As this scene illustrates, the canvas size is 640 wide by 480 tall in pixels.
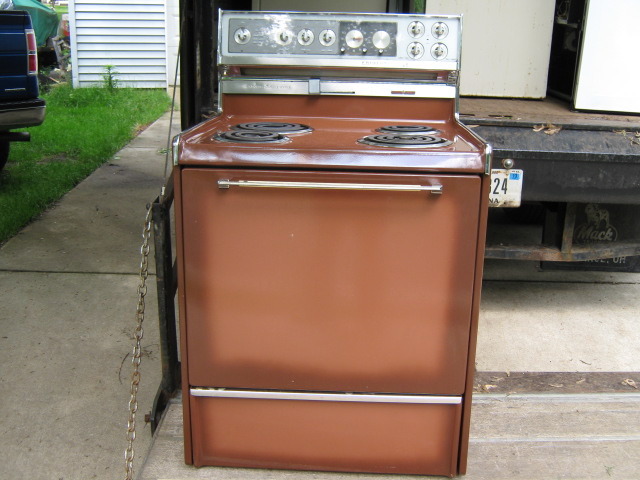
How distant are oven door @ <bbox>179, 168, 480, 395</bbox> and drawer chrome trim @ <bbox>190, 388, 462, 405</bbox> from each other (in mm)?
24

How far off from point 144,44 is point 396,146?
10.9 meters

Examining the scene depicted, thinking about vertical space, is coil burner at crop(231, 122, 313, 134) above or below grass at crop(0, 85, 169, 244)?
above

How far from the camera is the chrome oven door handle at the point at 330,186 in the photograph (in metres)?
2.13

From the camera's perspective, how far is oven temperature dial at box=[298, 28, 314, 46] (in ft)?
9.61

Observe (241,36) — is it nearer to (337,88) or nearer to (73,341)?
(337,88)

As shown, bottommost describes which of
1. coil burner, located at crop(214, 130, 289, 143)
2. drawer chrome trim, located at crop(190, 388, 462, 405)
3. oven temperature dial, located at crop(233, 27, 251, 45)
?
drawer chrome trim, located at crop(190, 388, 462, 405)

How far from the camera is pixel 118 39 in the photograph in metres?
12.2

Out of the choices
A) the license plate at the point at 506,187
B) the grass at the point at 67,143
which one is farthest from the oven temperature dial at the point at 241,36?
the grass at the point at 67,143

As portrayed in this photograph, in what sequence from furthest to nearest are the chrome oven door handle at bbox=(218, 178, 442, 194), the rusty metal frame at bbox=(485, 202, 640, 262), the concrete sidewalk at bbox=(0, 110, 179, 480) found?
the rusty metal frame at bbox=(485, 202, 640, 262) → the concrete sidewalk at bbox=(0, 110, 179, 480) → the chrome oven door handle at bbox=(218, 178, 442, 194)

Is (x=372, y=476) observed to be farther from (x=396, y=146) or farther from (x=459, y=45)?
(x=459, y=45)

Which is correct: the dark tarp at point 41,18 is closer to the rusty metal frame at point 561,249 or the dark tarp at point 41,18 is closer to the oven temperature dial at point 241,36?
the oven temperature dial at point 241,36

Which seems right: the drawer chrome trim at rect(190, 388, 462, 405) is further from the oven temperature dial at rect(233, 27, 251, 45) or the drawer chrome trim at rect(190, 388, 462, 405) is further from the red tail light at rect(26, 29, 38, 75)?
the red tail light at rect(26, 29, 38, 75)

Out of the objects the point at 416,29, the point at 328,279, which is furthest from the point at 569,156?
the point at 328,279

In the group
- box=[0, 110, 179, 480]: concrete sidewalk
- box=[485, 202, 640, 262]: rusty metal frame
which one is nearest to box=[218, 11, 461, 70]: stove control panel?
box=[485, 202, 640, 262]: rusty metal frame
